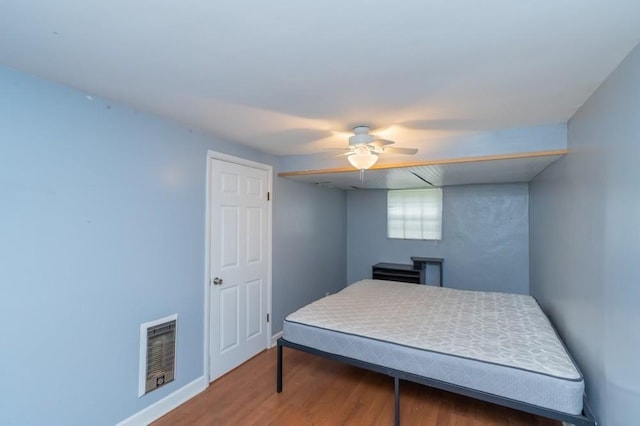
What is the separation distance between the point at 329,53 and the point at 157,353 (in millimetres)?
2435

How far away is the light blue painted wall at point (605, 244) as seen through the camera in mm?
Answer: 1378

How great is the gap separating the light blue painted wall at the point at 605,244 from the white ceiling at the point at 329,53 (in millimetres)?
193

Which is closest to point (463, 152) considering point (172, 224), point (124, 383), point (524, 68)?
point (524, 68)

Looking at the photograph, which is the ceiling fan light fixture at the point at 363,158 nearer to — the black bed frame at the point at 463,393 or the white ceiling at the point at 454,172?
the white ceiling at the point at 454,172

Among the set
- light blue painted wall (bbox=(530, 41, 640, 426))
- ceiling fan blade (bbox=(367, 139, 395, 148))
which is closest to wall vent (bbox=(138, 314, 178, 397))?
ceiling fan blade (bbox=(367, 139, 395, 148))

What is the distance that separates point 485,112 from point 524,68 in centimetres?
65

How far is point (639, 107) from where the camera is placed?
132 centimetres

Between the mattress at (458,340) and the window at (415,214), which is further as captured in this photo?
the window at (415,214)

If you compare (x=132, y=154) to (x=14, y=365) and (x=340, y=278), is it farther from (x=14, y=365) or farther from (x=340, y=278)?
(x=340, y=278)

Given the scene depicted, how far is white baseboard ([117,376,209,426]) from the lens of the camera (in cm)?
220

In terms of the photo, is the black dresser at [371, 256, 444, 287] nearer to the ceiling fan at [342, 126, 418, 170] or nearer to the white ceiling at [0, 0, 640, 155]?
the ceiling fan at [342, 126, 418, 170]

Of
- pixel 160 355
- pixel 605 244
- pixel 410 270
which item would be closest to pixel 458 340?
pixel 605 244

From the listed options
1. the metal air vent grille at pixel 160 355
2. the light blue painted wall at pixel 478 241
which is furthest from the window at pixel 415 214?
the metal air vent grille at pixel 160 355

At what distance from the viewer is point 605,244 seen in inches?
64.7
